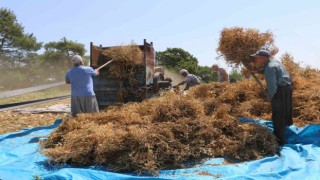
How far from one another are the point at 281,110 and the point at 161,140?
2220 mm

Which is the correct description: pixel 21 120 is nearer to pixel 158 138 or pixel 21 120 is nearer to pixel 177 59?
pixel 158 138

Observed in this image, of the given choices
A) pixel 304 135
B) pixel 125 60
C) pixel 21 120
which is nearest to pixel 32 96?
pixel 21 120

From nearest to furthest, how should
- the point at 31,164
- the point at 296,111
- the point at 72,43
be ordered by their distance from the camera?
1. the point at 31,164
2. the point at 296,111
3. the point at 72,43

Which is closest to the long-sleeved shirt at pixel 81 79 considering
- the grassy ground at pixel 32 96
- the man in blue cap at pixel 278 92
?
the man in blue cap at pixel 278 92

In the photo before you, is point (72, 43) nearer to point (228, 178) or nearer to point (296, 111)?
point (296, 111)

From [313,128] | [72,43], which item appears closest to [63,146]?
[313,128]

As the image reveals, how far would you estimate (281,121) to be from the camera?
17.5ft

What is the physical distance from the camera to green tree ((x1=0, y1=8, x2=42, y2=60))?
29688 mm

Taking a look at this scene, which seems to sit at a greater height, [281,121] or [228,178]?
[281,121]

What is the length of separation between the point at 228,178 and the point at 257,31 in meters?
3.96

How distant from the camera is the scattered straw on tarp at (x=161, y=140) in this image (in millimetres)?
4207

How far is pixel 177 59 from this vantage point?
28984 mm

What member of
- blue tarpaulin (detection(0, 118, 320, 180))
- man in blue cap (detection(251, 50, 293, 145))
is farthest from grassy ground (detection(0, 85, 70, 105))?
man in blue cap (detection(251, 50, 293, 145))

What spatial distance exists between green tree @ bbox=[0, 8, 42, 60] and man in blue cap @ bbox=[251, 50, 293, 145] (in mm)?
28551
